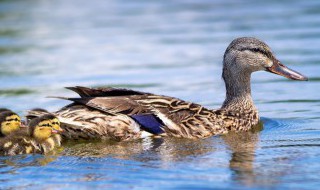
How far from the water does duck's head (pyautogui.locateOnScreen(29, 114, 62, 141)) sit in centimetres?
23

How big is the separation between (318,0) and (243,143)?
13783mm

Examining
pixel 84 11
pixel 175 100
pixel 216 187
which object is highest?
pixel 84 11

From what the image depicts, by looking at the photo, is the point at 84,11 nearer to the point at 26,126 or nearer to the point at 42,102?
the point at 42,102

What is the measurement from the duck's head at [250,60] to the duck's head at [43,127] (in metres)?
2.53

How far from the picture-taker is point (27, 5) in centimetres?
2612

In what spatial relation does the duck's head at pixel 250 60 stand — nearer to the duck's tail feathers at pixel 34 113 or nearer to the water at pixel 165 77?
the water at pixel 165 77

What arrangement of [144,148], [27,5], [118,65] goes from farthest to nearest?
[27,5] → [118,65] → [144,148]

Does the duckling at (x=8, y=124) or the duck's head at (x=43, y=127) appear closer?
the duck's head at (x=43, y=127)

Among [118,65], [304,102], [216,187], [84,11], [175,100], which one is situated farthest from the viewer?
[84,11]

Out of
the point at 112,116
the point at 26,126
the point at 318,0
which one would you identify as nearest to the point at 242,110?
the point at 112,116

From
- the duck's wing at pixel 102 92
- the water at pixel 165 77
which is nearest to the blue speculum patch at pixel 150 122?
the water at pixel 165 77

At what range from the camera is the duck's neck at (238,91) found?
10977 mm

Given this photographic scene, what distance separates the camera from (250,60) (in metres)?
11.0

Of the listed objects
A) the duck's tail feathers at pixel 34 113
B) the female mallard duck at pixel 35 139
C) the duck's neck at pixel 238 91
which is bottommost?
the female mallard duck at pixel 35 139
